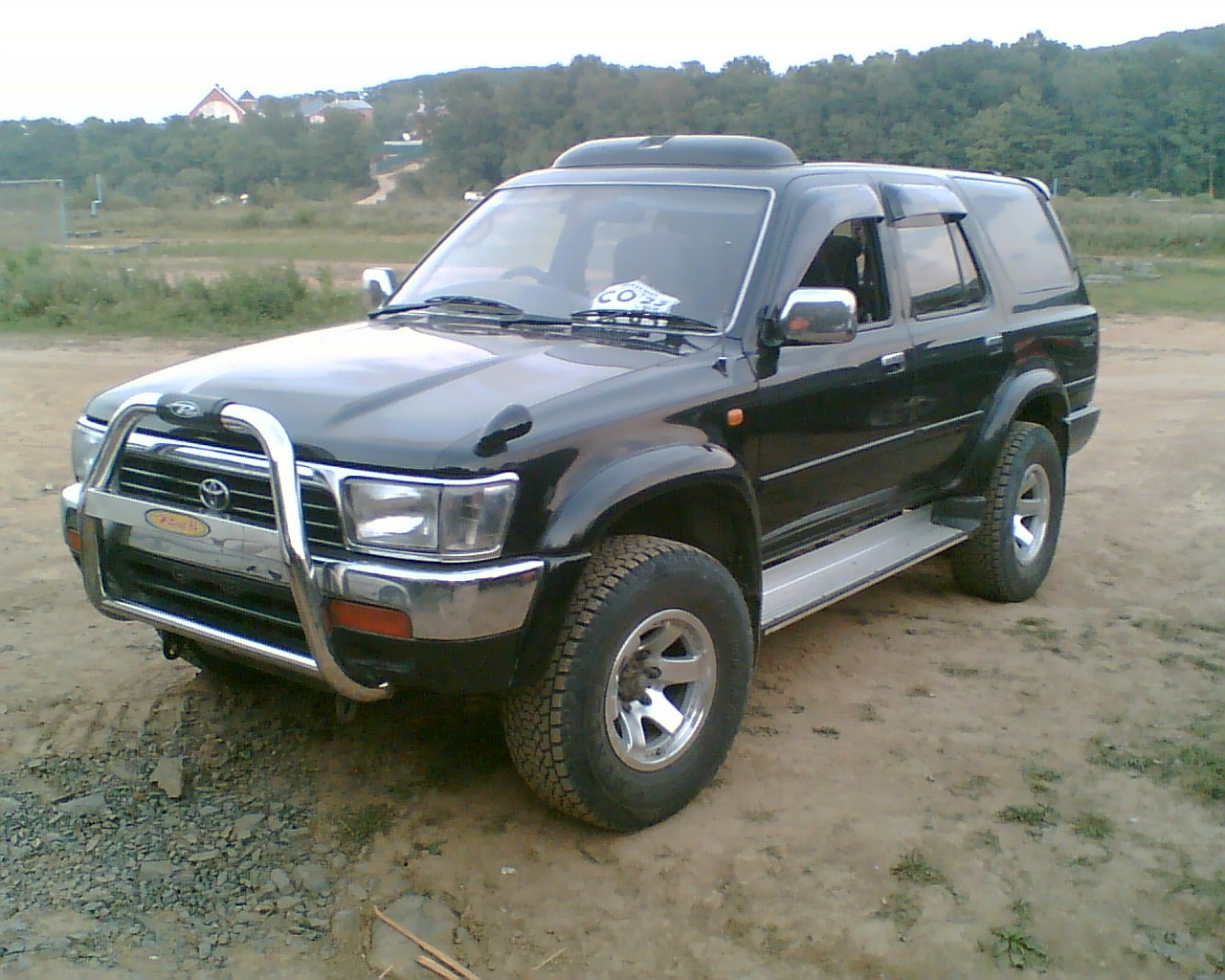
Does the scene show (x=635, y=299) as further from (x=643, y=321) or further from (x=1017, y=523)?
(x=1017, y=523)

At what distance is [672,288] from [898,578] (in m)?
2.52

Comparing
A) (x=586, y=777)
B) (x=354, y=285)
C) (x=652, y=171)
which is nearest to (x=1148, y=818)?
(x=586, y=777)

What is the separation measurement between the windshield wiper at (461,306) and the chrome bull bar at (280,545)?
128 cm

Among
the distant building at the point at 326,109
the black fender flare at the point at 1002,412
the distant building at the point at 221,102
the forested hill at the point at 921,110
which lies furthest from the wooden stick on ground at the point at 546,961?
the distant building at the point at 221,102

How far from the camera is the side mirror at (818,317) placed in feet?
12.4

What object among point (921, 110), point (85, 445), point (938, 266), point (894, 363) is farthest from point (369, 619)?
point (921, 110)

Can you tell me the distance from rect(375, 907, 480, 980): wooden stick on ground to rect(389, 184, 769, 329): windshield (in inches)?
80.6

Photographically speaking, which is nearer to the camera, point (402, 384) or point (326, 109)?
point (402, 384)

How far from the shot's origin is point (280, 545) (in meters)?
2.98

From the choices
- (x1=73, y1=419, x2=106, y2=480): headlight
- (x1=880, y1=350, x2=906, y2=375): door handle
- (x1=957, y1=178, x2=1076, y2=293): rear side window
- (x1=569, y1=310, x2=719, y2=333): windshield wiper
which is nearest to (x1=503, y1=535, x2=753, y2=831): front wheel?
(x1=569, y1=310, x2=719, y2=333): windshield wiper

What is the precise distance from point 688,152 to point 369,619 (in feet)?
7.94

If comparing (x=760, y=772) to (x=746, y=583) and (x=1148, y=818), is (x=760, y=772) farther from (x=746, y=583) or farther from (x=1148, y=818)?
(x=1148, y=818)

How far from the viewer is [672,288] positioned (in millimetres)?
4074

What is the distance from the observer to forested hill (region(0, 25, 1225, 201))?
32.4m
